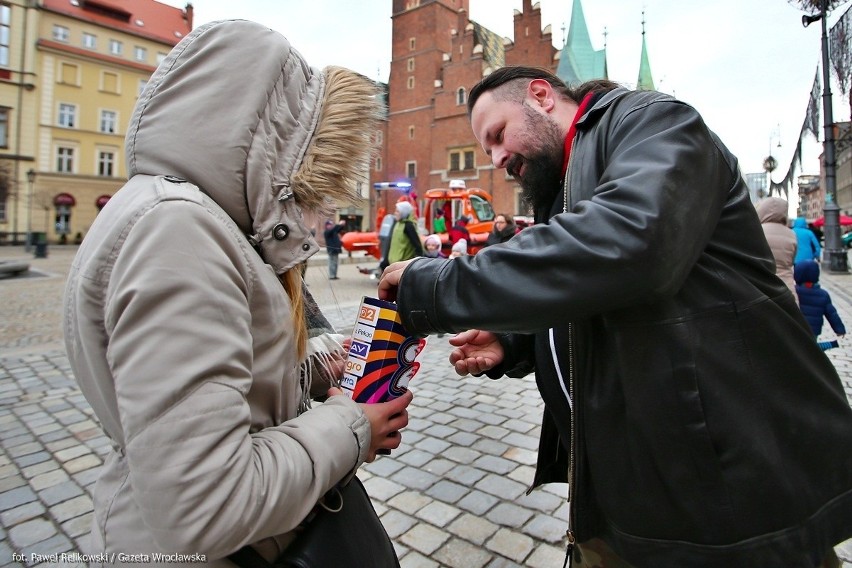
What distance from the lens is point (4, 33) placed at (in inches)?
1375

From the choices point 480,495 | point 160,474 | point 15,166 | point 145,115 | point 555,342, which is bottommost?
point 480,495

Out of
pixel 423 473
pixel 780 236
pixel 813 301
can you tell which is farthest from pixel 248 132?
pixel 813 301

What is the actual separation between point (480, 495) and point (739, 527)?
2.27 metres

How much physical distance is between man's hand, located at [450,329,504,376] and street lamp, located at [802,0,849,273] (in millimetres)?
15425

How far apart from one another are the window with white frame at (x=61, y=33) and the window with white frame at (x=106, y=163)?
27.6ft

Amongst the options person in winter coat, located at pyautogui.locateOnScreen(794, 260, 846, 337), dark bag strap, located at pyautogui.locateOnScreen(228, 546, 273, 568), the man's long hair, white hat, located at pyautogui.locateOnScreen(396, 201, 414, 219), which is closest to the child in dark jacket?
person in winter coat, located at pyautogui.locateOnScreen(794, 260, 846, 337)

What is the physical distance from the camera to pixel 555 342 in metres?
1.51

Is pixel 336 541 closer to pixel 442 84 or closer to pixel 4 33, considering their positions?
pixel 442 84

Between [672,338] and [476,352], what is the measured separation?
0.78m

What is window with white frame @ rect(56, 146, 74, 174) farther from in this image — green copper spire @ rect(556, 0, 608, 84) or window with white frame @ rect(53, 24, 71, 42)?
green copper spire @ rect(556, 0, 608, 84)

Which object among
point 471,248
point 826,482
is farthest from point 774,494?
point 471,248

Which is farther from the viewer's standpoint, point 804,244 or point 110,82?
point 110,82

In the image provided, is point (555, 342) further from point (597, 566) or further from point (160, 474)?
point (160, 474)

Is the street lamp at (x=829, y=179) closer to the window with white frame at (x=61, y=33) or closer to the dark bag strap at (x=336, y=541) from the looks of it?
the dark bag strap at (x=336, y=541)
